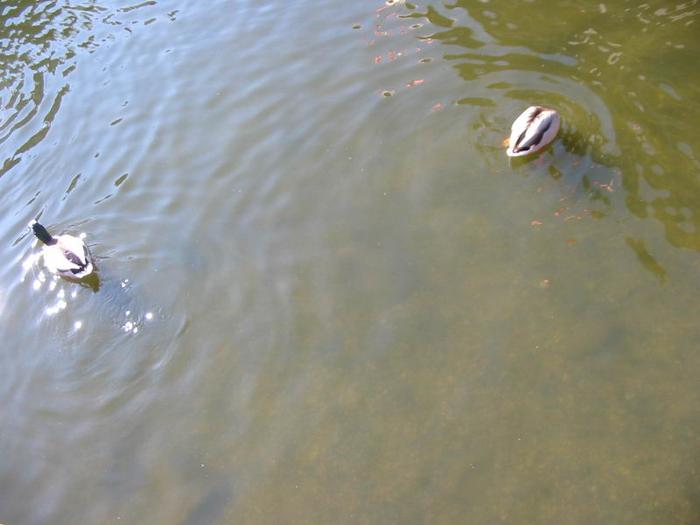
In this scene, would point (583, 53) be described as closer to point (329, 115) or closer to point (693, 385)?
point (329, 115)

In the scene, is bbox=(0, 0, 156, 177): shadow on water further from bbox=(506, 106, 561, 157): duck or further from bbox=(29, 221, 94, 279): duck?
bbox=(506, 106, 561, 157): duck

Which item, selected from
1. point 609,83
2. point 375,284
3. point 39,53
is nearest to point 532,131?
point 609,83

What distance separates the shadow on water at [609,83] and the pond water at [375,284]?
4cm

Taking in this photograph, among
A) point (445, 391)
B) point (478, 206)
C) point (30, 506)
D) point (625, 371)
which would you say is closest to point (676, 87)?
point (478, 206)

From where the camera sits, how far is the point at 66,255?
24.3ft

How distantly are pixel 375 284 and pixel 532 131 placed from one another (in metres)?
2.48

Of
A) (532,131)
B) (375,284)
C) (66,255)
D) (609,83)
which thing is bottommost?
(375,284)

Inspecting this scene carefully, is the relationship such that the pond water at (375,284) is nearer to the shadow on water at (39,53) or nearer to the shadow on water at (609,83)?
the shadow on water at (609,83)

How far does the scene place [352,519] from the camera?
17.3 ft

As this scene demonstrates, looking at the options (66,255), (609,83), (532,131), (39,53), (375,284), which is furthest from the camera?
(39,53)

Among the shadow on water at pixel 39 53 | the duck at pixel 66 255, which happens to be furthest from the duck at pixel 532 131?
the shadow on water at pixel 39 53

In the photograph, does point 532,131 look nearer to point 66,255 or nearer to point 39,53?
point 66,255

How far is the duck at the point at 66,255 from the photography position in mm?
7363

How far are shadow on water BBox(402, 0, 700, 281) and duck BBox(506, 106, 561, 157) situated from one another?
290 millimetres
